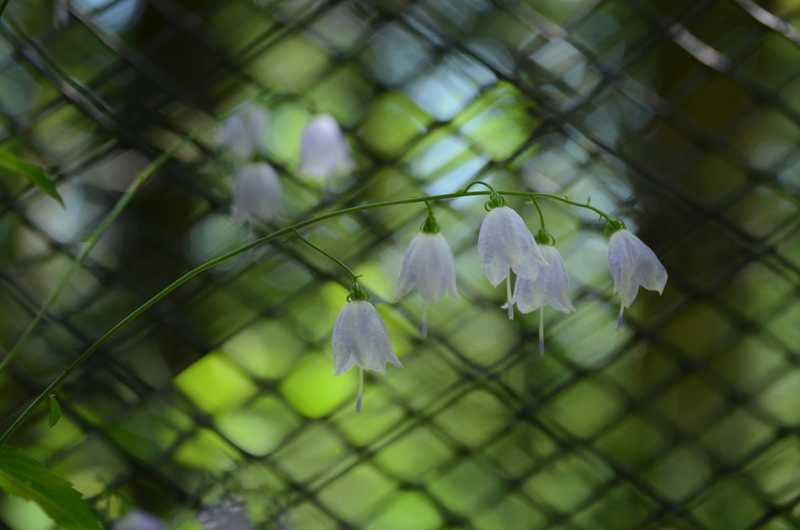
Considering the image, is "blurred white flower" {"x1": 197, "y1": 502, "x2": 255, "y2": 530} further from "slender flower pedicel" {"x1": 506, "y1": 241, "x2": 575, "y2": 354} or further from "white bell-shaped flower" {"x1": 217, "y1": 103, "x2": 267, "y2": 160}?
"slender flower pedicel" {"x1": 506, "y1": 241, "x2": 575, "y2": 354}

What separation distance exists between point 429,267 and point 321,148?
1.91 ft

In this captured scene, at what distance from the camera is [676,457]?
157cm

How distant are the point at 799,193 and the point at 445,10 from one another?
59 centimetres

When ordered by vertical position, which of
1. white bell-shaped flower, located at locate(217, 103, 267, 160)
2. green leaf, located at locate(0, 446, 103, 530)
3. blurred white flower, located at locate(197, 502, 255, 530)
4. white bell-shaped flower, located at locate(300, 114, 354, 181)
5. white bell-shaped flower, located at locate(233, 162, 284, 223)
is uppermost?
→ white bell-shaped flower, located at locate(217, 103, 267, 160)

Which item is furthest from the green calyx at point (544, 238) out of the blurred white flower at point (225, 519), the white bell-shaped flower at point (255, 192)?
the blurred white flower at point (225, 519)

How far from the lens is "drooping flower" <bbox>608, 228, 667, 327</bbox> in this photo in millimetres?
741

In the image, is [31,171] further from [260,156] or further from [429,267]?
[260,156]

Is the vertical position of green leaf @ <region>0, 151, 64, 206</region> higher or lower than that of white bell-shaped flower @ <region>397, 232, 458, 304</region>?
higher

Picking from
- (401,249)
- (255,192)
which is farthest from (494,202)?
(401,249)

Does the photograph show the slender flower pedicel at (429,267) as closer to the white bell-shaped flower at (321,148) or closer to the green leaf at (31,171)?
the green leaf at (31,171)

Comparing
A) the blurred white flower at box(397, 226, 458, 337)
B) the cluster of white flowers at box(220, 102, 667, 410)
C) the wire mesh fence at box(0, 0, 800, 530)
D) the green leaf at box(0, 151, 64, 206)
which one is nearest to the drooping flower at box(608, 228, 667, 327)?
the cluster of white flowers at box(220, 102, 667, 410)

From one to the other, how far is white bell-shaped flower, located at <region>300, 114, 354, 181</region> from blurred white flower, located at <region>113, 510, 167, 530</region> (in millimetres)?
508

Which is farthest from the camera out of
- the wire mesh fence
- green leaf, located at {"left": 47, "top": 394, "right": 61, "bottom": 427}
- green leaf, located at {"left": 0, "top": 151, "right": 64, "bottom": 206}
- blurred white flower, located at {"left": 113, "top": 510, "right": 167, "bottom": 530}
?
the wire mesh fence

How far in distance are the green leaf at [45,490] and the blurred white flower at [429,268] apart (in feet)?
0.90
